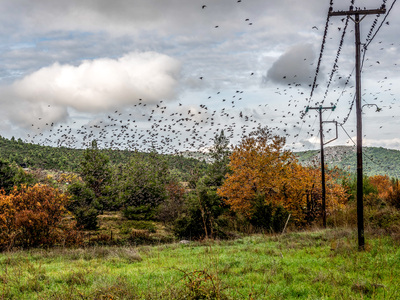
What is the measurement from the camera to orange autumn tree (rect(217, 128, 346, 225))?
29.9 meters

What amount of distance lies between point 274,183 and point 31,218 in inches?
847

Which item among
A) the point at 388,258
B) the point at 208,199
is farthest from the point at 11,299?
the point at 208,199

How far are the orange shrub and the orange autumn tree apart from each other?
15.8 m

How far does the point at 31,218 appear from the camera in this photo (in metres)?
21.6

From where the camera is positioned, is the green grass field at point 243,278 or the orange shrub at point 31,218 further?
the orange shrub at point 31,218

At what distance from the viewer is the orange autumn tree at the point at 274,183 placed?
29.9 metres

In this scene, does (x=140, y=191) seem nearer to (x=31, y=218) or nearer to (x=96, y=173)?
(x=96, y=173)

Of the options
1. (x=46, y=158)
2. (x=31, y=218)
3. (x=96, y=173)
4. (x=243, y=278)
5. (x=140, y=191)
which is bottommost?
(x=140, y=191)

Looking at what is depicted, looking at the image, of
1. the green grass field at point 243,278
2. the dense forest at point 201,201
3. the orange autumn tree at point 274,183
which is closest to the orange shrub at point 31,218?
the dense forest at point 201,201

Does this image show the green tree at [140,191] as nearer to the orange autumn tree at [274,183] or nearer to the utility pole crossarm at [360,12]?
the orange autumn tree at [274,183]

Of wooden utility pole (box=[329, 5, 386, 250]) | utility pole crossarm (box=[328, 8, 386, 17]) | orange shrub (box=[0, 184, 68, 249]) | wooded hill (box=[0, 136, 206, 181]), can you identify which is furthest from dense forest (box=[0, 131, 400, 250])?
wooded hill (box=[0, 136, 206, 181])

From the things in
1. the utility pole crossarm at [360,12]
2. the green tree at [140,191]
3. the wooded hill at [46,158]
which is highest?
the utility pole crossarm at [360,12]

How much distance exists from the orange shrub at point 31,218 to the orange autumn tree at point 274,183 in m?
15.8

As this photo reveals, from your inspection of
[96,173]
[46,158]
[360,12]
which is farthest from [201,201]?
[46,158]
